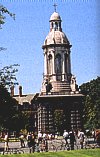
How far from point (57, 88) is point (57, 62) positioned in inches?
217

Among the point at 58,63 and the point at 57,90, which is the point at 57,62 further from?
the point at 57,90

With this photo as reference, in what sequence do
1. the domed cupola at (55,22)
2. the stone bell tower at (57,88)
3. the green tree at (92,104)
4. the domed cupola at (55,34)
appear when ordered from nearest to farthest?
1. the green tree at (92,104)
2. the stone bell tower at (57,88)
3. the domed cupola at (55,34)
4. the domed cupola at (55,22)

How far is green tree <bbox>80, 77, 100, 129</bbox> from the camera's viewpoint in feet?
246

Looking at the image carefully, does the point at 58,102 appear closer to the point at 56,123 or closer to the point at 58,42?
the point at 56,123

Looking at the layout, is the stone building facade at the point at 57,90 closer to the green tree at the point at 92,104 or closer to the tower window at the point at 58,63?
the tower window at the point at 58,63

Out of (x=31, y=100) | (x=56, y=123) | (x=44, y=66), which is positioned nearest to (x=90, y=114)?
(x=56, y=123)

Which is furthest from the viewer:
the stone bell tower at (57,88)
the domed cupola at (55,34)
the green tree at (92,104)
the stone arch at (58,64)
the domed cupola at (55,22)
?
→ the domed cupola at (55,22)

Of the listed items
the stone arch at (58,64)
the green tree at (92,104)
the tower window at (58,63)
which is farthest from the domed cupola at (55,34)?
the green tree at (92,104)

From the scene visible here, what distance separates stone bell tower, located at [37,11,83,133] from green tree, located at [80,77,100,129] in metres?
2.55

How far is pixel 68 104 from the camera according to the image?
90312 mm

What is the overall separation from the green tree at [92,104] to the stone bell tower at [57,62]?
15.0ft

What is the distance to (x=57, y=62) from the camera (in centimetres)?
9444

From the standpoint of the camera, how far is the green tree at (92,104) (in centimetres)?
7483

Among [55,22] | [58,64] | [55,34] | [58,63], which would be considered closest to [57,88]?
[58,64]
